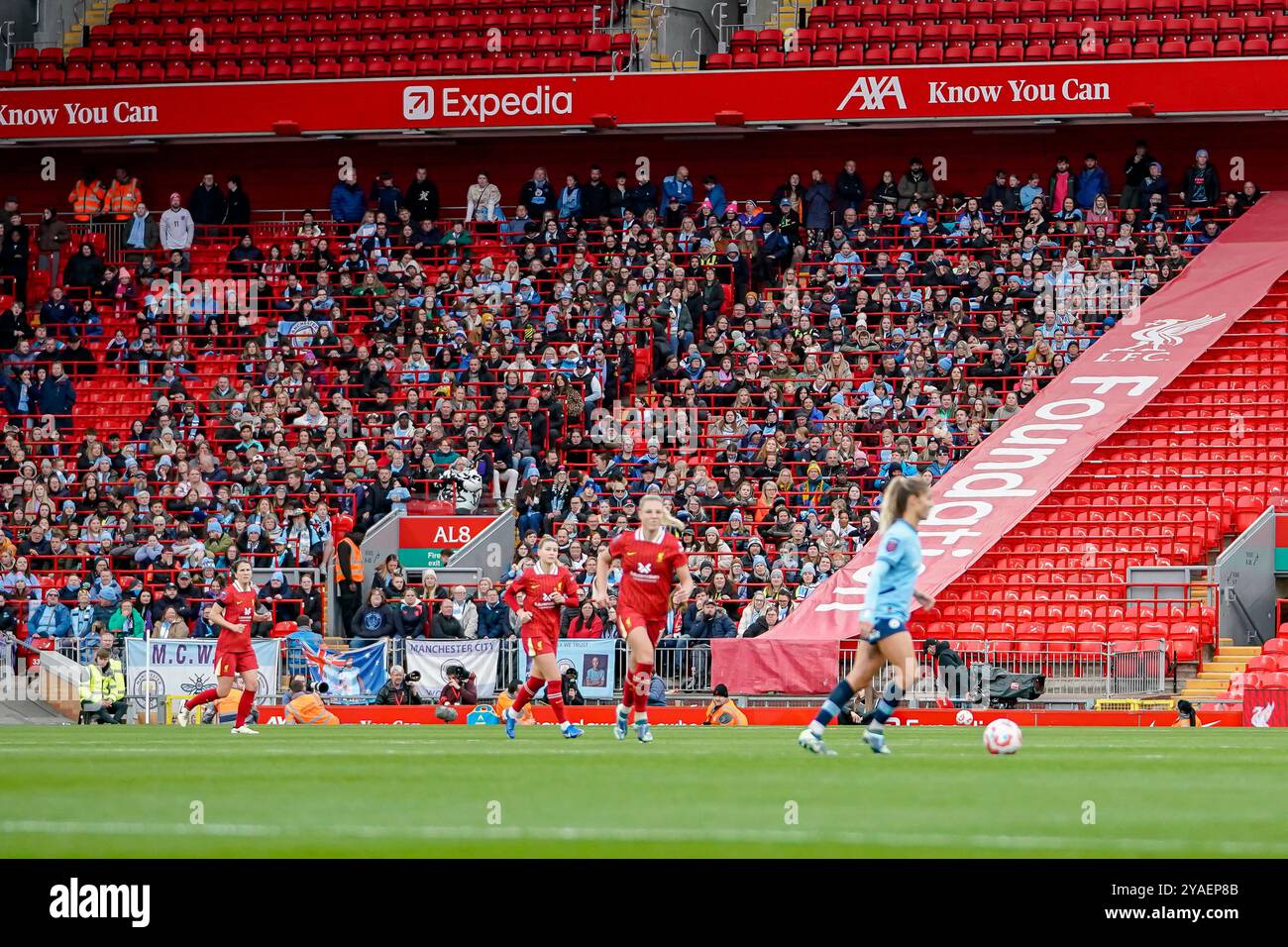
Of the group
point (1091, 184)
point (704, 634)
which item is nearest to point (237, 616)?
point (704, 634)

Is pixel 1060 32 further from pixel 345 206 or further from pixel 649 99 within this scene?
pixel 345 206

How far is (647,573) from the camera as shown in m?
17.9

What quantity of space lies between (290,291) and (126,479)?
20.3 feet

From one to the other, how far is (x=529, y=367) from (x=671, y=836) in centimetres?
2703

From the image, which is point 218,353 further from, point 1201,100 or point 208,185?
point 1201,100

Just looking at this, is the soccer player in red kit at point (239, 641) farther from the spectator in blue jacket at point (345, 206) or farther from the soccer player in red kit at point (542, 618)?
the spectator in blue jacket at point (345, 206)

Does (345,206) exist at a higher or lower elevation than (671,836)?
higher

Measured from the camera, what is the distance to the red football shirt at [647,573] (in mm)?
17906

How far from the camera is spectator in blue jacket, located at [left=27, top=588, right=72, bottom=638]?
31.3 meters

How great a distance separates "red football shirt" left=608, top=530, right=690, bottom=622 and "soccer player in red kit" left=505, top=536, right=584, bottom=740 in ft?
6.69

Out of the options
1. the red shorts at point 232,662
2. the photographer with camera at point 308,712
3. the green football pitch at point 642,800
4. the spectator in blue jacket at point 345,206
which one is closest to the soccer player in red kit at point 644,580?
the green football pitch at point 642,800

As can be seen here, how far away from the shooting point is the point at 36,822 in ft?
34.8
